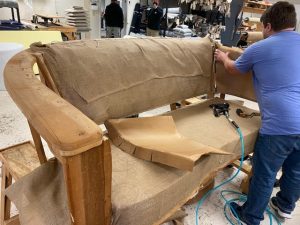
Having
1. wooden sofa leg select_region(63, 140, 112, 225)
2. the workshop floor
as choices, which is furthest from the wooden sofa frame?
the workshop floor

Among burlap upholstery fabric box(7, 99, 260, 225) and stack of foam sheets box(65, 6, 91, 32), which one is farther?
stack of foam sheets box(65, 6, 91, 32)

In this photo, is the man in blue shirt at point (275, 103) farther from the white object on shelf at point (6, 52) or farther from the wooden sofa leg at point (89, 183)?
the white object on shelf at point (6, 52)

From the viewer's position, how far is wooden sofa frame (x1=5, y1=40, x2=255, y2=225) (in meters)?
0.55

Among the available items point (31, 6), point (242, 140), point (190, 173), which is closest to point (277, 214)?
point (242, 140)

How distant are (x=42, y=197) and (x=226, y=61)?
53.5 inches

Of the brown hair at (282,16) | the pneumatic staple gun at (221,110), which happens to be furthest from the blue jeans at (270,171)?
the brown hair at (282,16)

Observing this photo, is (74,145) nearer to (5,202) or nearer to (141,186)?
(141,186)

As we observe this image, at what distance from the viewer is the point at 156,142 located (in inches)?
44.0

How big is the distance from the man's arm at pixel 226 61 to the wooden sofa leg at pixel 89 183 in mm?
1141

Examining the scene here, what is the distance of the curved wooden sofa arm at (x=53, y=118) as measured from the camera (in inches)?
21.2

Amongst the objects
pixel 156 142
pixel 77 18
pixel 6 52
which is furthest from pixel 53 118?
pixel 77 18

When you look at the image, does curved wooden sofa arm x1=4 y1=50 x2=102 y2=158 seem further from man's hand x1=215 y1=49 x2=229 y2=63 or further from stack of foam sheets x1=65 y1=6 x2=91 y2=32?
stack of foam sheets x1=65 y1=6 x2=91 y2=32

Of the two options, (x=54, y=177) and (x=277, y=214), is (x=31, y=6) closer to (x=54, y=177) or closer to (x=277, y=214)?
(x=54, y=177)

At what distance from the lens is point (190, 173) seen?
1.06 metres
